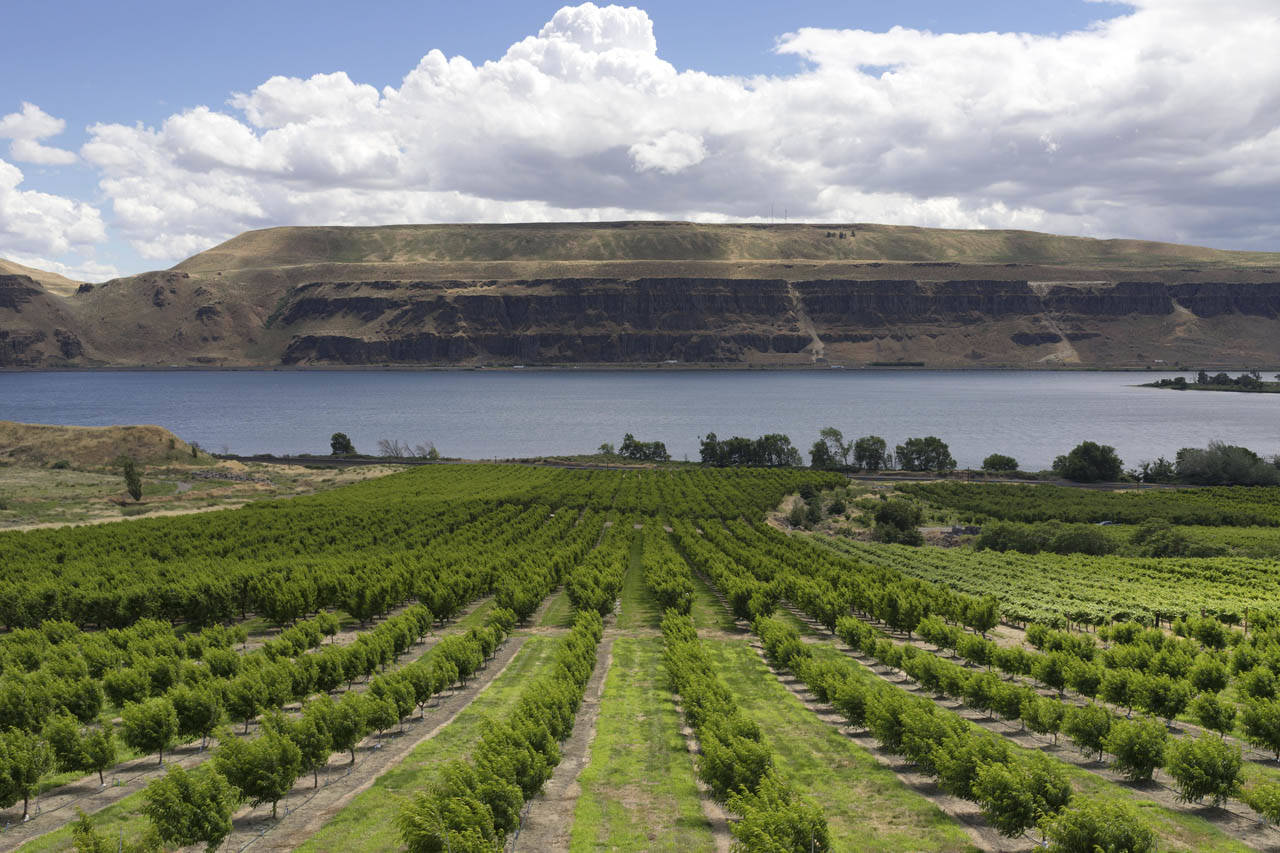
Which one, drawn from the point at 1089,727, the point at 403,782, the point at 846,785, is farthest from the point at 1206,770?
the point at 403,782

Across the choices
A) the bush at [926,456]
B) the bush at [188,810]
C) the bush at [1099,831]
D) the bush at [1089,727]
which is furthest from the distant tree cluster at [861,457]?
the bush at [188,810]

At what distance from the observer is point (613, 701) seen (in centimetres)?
3872

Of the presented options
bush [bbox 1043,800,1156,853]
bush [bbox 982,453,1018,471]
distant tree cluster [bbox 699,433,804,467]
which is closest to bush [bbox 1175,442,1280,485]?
bush [bbox 982,453,1018,471]

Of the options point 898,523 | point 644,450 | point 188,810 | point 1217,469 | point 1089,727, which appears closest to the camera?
point 188,810

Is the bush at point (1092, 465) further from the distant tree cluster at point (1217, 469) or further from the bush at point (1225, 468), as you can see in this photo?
the bush at point (1225, 468)

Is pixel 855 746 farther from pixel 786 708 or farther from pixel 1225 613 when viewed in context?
pixel 1225 613

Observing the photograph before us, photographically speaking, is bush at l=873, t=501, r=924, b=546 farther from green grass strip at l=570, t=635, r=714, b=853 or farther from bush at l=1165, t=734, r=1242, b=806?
bush at l=1165, t=734, r=1242, b=806

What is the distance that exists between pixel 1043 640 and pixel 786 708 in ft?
60.6

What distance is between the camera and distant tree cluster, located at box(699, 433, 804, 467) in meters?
165

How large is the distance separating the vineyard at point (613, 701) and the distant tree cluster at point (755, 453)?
8890cm

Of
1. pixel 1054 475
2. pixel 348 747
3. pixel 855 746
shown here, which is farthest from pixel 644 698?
pixel 1054 475

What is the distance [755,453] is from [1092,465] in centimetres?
5627

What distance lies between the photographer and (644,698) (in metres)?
39.3

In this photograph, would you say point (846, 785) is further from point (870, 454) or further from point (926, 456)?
point (926, 456)
